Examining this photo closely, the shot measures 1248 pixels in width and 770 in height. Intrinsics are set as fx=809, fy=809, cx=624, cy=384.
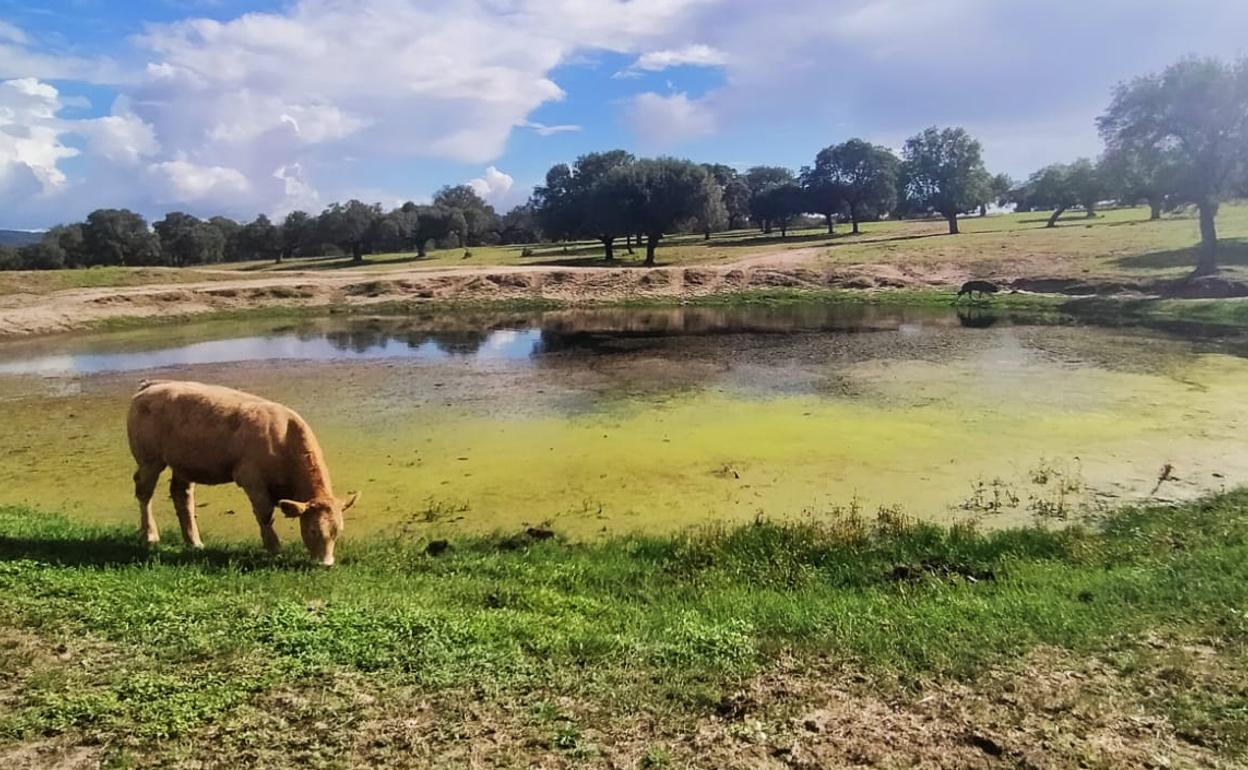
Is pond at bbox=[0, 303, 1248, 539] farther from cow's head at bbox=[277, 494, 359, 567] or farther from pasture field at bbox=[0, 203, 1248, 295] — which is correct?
pasture field at bbox=[0, 203, 1248, 295]

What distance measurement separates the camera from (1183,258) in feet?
145

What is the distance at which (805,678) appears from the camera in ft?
19.6

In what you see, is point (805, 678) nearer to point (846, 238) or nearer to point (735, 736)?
point (735, 736)

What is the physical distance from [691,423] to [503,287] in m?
34.6

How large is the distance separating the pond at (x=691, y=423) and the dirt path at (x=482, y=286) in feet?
42.3

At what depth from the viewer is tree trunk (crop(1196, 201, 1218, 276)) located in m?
39.0

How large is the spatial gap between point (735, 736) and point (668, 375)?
18733 mm

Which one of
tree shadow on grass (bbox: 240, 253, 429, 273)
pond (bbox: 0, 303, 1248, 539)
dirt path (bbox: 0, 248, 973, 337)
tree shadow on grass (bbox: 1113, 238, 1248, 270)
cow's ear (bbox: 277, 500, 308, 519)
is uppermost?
tree shadow on grass (bbox: 240, 253, 429, 273)

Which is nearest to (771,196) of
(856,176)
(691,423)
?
(856,176)

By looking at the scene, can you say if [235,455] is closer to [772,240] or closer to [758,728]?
[758,728]

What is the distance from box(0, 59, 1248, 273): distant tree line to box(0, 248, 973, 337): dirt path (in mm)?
11683

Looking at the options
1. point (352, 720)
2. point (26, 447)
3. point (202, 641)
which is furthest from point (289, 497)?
point (26, 447)

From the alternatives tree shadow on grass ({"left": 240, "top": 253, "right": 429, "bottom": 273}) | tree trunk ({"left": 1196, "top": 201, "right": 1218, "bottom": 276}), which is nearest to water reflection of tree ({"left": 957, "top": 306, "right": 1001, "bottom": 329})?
tree trunk ({"left": 1196, "top": 201, "right": 1218, "bottom": 276})

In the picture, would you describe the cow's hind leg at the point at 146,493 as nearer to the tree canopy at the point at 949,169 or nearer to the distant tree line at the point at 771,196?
the distant tree line at the point at 771,196
